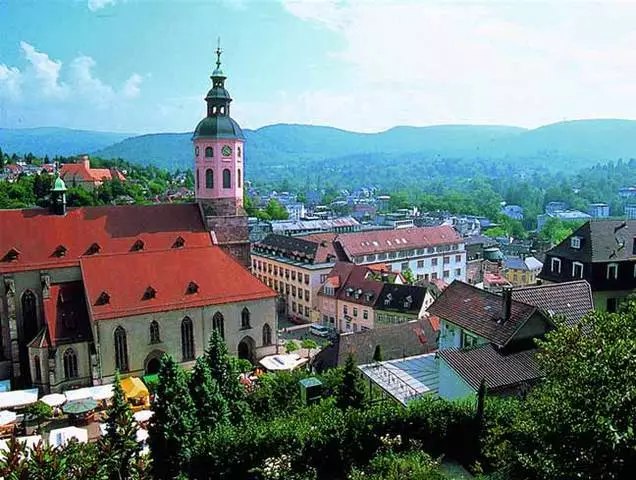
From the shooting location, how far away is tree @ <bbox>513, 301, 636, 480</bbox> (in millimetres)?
12625

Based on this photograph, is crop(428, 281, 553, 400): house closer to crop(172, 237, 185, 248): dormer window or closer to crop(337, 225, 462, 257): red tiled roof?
crop(172, 237, 185, 248): dormer window

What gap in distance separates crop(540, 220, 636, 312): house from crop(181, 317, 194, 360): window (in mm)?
24962

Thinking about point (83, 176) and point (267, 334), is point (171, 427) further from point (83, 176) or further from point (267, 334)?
point (83, 176)

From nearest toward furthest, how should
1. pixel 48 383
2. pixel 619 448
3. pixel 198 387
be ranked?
pixel 619 448
pixel 198 387
pixel 48 383

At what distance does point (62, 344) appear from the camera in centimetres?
3616

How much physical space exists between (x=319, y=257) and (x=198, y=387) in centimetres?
4592

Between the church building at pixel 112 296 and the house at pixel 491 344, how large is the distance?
1632 centimetres

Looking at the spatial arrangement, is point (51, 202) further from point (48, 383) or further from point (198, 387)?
point (198, 387)

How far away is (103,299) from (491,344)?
951 inches

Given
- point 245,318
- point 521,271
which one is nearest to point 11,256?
point 245,318

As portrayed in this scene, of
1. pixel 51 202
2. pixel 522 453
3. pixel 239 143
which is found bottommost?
pixel 522 453

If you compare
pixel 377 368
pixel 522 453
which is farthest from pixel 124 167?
pixel 522 453

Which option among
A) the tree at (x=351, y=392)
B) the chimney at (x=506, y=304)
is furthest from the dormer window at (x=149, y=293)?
the chimney at (x=506, y=304)

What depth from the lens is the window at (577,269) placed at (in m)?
36.8
